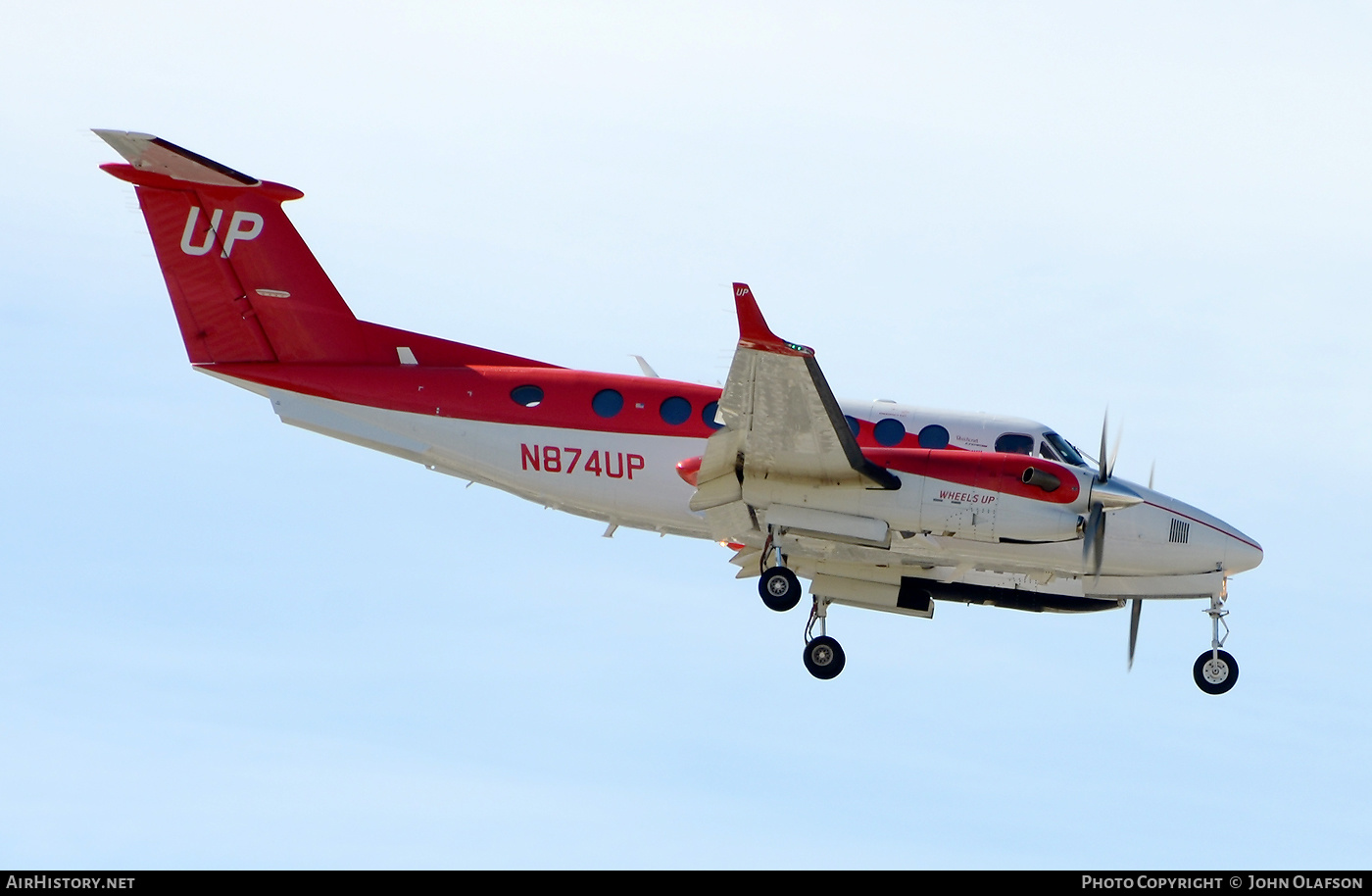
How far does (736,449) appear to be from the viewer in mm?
21359

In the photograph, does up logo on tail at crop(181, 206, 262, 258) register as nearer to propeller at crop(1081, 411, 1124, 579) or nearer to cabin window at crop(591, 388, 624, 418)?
cabin window at crop(591, 388, 624, 418)

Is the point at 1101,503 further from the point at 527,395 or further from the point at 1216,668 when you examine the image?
the point at 527,395

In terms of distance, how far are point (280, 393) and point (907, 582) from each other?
985cm

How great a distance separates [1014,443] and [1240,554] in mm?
3585

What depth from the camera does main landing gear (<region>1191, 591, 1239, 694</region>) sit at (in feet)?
75.0

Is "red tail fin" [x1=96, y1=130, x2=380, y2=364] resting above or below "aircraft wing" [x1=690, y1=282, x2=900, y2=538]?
above

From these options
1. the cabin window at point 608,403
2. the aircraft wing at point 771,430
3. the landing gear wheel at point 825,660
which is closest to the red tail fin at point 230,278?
the cabin window at point 608,403

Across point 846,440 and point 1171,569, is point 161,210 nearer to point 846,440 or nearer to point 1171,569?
point 846,440

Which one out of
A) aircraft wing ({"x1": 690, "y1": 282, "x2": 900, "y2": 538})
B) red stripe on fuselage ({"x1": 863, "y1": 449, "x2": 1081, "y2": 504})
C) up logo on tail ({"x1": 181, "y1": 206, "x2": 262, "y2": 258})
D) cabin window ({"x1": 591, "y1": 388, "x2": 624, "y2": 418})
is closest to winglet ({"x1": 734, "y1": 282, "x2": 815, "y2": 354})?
aircraft wing ({"x1": 690, "y1": 282, "x2": 900, "y2": 538})

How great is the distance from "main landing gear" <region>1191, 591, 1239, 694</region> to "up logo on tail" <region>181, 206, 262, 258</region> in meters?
15.3

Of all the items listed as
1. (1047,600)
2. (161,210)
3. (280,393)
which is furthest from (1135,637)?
(161,210)

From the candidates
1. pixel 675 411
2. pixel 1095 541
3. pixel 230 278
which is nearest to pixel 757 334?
pixel 675 411

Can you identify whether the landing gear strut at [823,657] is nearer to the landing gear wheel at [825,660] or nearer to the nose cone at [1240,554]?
the landing gear wheel at [825,660]

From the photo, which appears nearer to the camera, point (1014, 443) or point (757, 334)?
point (757, 334)
